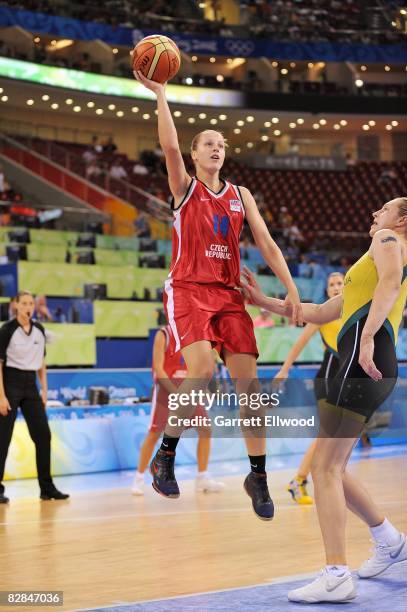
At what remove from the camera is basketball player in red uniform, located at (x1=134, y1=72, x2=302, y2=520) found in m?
5.23

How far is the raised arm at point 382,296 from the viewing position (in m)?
4.91

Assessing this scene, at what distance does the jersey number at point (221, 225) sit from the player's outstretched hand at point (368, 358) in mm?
1008

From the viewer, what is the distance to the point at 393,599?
4.82m

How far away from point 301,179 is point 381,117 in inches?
186

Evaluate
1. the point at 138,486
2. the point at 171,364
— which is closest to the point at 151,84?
the point at 171,364

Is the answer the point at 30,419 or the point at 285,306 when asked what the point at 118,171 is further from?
the point at 285,306

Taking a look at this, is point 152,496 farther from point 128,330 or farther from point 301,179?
point 301,179

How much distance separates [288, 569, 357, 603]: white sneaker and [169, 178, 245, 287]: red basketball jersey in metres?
1.70

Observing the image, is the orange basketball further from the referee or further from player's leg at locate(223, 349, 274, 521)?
the referee

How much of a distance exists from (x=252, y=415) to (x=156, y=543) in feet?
7.03

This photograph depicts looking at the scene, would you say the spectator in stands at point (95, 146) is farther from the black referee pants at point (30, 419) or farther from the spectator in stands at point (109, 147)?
the black referee pants at point (30, 419)

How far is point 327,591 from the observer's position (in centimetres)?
486

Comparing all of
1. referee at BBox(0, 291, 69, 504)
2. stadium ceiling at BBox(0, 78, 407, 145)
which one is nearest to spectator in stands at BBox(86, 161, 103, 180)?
stadium ceiling at BBox(0, 78, 407, 145)

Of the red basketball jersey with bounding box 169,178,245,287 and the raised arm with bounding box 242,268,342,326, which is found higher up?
the red basketball jersey with bounding box 169,178,245,287
